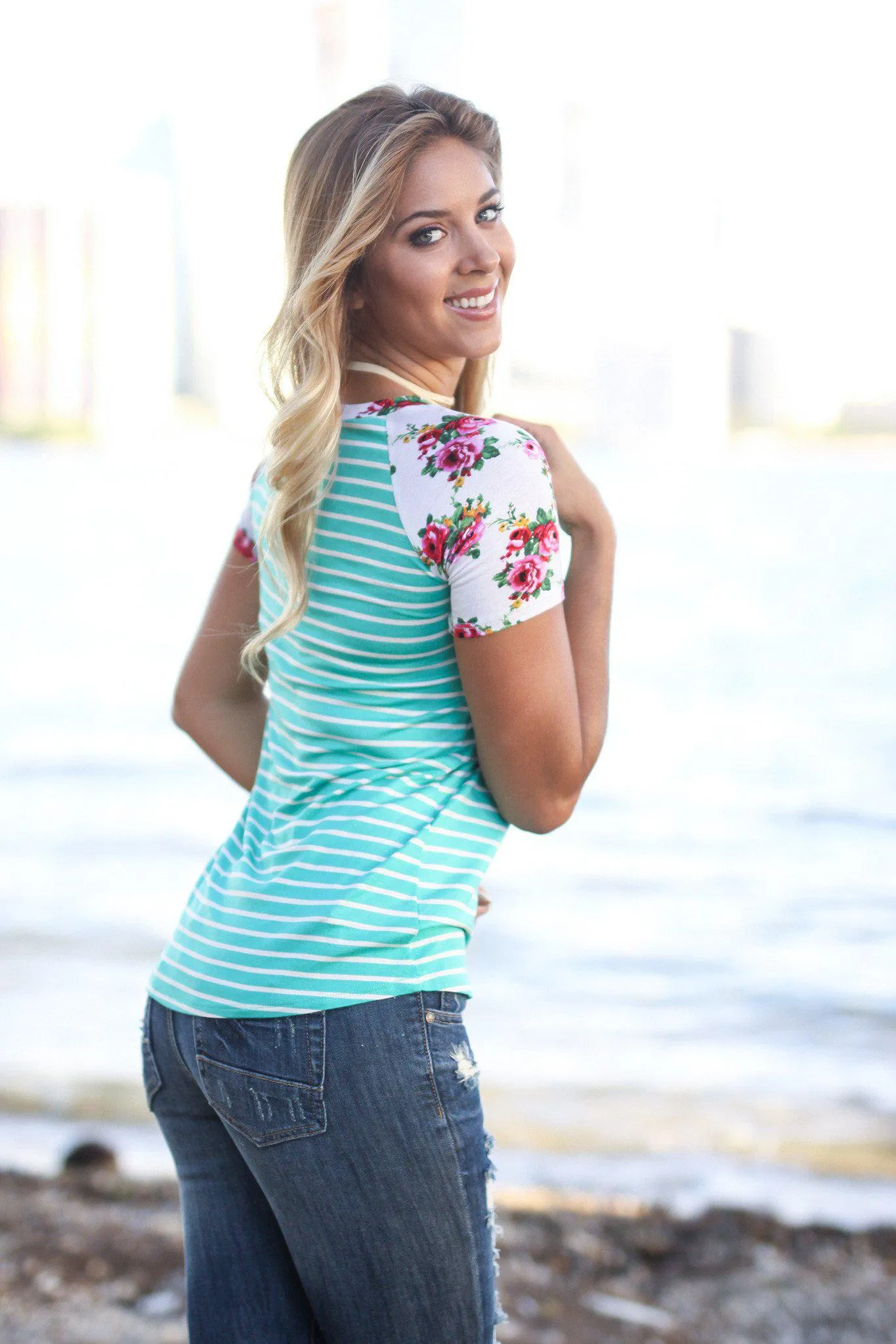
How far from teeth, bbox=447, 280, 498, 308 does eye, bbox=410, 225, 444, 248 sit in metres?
0.05

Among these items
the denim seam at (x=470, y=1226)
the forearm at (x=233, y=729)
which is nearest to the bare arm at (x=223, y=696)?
the forearm at (x=233, y=729)

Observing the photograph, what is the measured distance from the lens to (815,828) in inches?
336

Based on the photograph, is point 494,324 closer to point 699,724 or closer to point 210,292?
point 699,724

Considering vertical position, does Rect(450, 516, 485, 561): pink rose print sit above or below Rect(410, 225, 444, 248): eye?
below

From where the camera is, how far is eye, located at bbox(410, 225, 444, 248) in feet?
3.77

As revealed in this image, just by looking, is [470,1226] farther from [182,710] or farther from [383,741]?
[182,710]

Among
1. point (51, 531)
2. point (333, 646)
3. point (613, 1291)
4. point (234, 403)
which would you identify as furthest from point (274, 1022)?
point (234, 403)

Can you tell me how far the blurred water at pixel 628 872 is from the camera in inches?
171

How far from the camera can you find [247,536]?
131 centimetres

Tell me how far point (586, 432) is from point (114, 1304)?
57.7m

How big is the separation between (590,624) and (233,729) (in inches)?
16.1

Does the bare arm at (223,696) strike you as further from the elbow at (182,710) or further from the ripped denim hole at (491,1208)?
the ripped denim hole at (491,1208)

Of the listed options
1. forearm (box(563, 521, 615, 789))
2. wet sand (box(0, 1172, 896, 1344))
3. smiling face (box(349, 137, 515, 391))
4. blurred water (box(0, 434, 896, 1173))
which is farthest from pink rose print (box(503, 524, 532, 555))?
blurred water (box(0, 434, 896, 1173))

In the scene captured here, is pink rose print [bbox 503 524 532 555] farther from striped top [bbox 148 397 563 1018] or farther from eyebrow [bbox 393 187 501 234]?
eyebrow [bbox 393 187 501 234]
